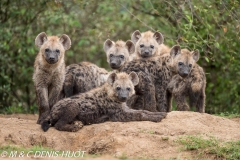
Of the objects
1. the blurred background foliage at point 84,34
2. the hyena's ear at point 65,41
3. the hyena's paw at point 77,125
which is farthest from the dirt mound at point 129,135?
the blurred background foliage at point 84,34

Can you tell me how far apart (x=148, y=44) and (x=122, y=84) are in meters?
2.39

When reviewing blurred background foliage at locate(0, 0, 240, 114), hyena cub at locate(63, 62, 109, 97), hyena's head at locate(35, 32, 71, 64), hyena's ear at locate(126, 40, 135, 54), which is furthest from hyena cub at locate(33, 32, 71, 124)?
blurred background foliage at locate(0, 0, 240, 114)

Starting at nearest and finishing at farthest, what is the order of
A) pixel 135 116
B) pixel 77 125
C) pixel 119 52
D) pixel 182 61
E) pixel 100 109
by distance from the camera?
pixel 77 125, pixel 135 116, pixel 100 109, pixel 182 61, pixel 119 52

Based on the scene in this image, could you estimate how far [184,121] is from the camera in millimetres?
7832

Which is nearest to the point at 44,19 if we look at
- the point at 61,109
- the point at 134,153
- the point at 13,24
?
the point at 13,24

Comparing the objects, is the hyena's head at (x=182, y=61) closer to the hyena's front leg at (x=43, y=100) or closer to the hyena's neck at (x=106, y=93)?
the hyena's neck at (x=106, y=93)

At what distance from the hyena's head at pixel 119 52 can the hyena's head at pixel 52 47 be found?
3.17 ft

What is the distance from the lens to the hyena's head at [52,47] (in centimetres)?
882

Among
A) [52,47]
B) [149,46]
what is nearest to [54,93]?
[52,47]

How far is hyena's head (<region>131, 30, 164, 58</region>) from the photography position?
10.2 metres

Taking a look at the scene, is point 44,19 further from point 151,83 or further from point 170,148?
point 170,148

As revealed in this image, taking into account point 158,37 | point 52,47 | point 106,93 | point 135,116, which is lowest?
point 135,116

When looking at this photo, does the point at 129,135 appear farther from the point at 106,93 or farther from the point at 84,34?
the point at 84,34

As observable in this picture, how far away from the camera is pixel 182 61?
29.6ft
